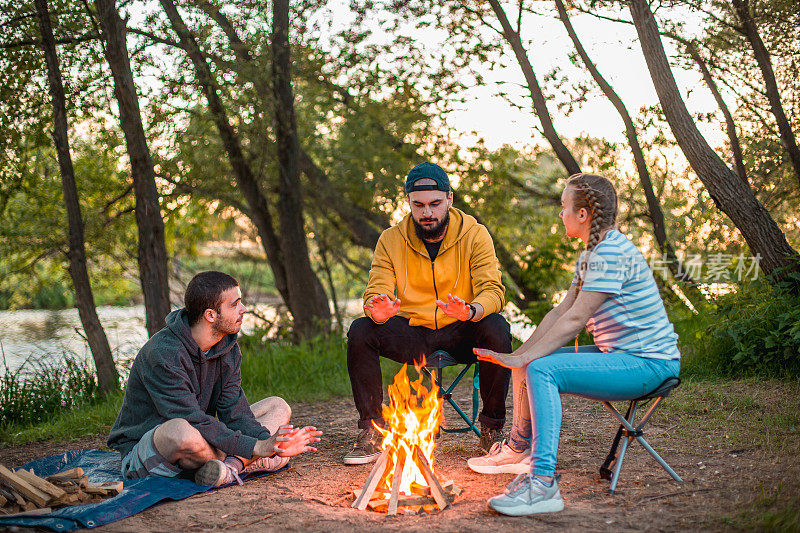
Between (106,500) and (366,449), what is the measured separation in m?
1.38

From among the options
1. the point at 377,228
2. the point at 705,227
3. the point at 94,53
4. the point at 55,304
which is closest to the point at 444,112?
the point at 377,228

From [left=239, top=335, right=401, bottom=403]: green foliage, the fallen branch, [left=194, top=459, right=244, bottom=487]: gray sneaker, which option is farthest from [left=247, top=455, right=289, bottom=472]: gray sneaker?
[left=239, top=335, right=401, bottom=403]: green foliage

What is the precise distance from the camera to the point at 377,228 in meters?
10.8

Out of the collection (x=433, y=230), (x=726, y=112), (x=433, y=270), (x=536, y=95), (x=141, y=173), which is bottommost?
(x=433, y=270)

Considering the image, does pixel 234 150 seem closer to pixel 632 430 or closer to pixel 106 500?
pixel 106 500

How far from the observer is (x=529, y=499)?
2.94m

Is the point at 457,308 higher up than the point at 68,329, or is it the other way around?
the point at 457,308

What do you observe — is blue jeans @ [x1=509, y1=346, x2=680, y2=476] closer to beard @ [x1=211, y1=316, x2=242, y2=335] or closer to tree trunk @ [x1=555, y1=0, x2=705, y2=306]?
A: beard @ [x1=211, y1=316, x2=242, y2=335]

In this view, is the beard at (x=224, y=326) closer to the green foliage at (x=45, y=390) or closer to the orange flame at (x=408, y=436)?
the orange flame at (x=408, y=436)

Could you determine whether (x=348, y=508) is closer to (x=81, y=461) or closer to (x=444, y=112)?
(x=81, y=461)

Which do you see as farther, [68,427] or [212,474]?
[68,427]

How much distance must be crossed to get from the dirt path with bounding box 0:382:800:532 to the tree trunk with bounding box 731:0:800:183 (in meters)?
3.38

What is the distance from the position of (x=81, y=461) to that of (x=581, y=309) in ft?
9.21

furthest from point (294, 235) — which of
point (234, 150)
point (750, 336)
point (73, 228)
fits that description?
point (750, 336)
